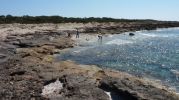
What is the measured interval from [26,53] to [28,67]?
10.8m

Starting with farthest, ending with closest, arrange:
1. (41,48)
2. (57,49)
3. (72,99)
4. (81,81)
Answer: (57,49), (41,48), (81,81), (72,99)

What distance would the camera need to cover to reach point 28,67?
2577 cm

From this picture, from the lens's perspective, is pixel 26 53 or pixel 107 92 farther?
pixel 26 53

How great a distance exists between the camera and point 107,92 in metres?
20.2

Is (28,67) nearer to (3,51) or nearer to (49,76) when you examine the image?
(49,76)

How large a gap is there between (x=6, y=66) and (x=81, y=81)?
8.67m

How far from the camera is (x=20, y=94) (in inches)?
750

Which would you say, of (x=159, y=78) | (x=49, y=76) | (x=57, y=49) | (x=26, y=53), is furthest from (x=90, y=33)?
(x=49, y=76)

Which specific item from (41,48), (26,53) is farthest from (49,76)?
(41,48)

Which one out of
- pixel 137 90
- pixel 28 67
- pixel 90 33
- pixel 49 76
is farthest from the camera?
pixel 90 33

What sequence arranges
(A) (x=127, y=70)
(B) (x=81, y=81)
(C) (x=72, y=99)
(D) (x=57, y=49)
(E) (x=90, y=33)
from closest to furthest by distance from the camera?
1. (C) (x=72, y=99)
2. (B) (x=81, y=81)
3. (A) (x=127, y=70)
4. (D) (x=57, y=49)
5. (E) (x=90, y=33)

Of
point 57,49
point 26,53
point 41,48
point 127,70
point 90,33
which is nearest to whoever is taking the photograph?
point 127,70

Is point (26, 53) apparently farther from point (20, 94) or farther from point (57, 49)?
point (20, 94)

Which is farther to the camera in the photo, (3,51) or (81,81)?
(3,51)
